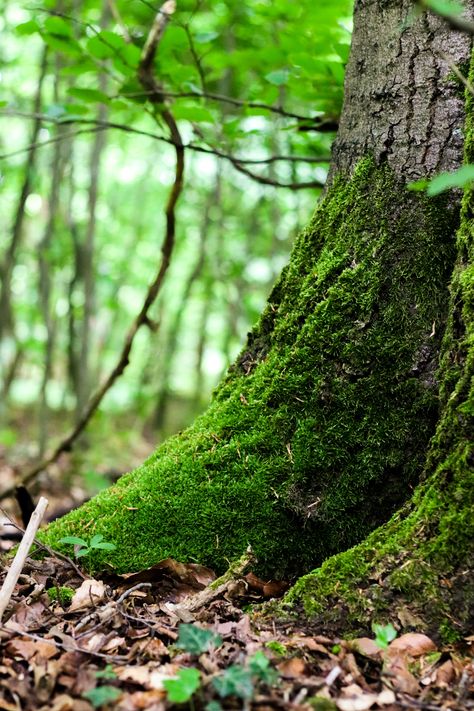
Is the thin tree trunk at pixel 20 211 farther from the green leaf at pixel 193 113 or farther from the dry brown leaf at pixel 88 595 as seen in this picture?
the dry brown leaf at pixel 88 595

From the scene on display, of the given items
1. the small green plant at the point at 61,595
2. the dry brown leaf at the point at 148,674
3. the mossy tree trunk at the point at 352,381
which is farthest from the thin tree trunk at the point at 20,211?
the dry brown leaf at the point at 148,674

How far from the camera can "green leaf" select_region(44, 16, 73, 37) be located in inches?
115

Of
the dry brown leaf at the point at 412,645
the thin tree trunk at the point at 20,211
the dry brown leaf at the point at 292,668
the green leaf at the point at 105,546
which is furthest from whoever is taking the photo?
the thin tree trunk at the point at 20,211

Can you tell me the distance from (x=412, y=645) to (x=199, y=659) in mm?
651

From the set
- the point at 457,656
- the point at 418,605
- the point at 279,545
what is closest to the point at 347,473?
the point at 279,545

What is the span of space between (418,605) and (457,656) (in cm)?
17

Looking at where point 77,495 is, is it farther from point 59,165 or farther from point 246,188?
point 246,188

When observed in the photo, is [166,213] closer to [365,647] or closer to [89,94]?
[89,94]

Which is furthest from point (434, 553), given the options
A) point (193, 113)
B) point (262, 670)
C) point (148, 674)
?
point (193, 113)

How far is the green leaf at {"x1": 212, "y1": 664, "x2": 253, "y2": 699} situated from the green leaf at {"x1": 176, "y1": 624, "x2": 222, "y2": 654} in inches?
4.7

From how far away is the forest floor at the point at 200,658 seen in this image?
59.7 inches

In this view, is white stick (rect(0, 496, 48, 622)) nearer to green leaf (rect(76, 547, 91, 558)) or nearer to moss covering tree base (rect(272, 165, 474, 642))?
green leaf (rect(76, 547, 91, 558))

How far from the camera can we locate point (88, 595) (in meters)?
2.10

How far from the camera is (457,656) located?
68.0 inches
